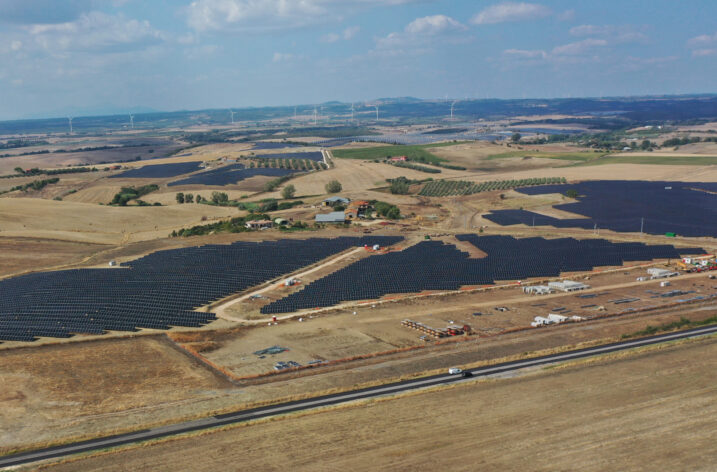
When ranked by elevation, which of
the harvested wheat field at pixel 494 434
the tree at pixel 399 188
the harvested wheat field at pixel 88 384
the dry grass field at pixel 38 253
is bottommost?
the harvested wheat field at pixel 88 384

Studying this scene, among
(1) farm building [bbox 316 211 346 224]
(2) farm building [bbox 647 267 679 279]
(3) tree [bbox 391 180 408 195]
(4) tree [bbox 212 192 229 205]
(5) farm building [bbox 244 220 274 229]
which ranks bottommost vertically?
(2) farm building [bbox 647 267 679 279]

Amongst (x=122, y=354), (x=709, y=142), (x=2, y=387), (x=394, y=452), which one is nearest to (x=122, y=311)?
(x=122, y=354)

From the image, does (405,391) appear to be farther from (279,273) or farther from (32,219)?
(32,219)

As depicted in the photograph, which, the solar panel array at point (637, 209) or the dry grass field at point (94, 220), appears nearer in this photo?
the solar panel array at point (637, 209)

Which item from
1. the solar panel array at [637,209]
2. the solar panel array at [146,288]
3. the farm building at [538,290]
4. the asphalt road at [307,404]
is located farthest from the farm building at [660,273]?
the solar panel array at [146,288]

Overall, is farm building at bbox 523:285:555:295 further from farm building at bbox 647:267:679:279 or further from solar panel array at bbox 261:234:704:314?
farm building at bbox 647:267:679:279

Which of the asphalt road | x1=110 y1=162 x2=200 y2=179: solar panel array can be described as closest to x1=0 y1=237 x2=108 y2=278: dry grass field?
the asphalt road

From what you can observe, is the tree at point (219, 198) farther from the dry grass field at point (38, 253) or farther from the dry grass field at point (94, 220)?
the dry grass field at point (38, 253)
